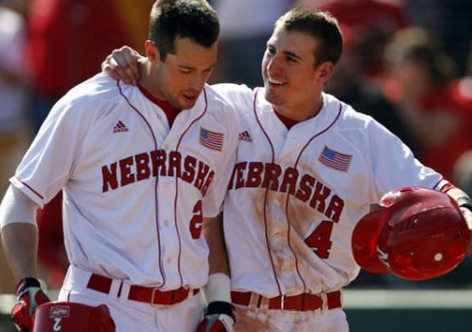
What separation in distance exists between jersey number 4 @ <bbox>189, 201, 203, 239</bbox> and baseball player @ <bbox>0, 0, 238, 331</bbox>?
0.04 ft

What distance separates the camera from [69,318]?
6.16 metres

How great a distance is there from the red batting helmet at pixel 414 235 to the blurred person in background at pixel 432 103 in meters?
3.75

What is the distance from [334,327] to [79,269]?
3.88 ft

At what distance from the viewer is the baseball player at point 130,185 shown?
21.1ft

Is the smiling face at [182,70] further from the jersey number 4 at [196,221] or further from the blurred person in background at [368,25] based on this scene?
the blurred person in background at [368,25]

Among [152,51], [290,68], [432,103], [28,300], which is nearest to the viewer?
[28,300]

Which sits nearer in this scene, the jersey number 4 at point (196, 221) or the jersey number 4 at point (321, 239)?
the jersey number 4 at point (196, 221)

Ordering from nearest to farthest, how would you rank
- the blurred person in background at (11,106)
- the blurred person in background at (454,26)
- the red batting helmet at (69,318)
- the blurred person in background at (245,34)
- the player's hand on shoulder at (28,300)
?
the red batting helmet at (69,318)
the player's hand on shoulder at (28,300)
the blurred person in background at (11,106)
the blurred person in background at (245,34)
the blurred person in background at (454,26)

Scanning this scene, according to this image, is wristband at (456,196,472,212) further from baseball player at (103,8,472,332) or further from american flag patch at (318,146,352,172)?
american flag patch at (318,146,352,172)

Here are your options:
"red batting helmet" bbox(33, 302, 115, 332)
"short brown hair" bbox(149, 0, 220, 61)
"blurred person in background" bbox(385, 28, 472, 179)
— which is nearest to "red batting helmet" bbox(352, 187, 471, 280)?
"short brown hair" bbox(149, 0, 220, 61)

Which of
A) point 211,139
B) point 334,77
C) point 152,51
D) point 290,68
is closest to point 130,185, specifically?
point 211,139

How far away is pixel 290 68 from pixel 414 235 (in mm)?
951

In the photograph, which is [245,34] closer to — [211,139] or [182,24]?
[211,139]

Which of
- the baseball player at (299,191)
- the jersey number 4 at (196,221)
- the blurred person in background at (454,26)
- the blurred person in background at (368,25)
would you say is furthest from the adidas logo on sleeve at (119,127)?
the blurred person in background at (454,26)
